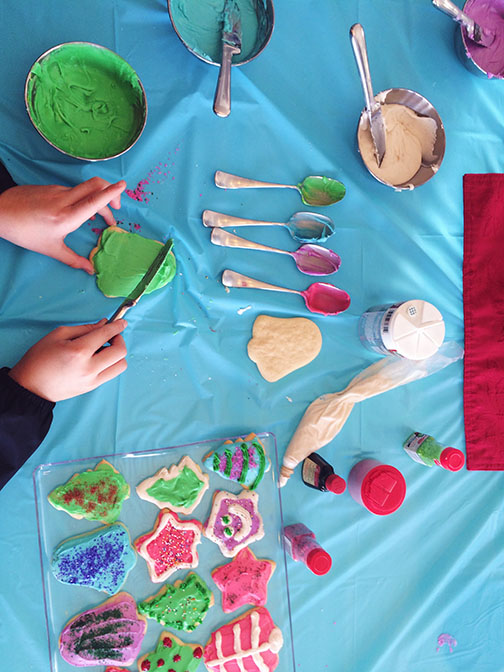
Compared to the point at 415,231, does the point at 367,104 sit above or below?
above

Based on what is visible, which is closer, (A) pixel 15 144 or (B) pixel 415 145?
(A) pixel 15 144

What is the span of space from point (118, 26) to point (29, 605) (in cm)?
95

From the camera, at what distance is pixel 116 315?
711mm

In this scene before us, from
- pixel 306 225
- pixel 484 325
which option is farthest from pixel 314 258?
pixel 484 325

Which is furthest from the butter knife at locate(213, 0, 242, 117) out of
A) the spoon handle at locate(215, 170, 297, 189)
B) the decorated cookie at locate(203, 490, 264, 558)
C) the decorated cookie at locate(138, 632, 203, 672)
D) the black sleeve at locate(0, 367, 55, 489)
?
the decorated cookie at locate(138, 632, 203, 672)

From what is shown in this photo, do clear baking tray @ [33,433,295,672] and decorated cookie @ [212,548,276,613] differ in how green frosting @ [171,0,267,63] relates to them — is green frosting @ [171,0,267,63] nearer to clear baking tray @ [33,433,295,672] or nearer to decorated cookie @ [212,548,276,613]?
clear baking tray @ [33,433,295,672]

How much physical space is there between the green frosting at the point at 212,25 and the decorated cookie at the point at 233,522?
732 mm

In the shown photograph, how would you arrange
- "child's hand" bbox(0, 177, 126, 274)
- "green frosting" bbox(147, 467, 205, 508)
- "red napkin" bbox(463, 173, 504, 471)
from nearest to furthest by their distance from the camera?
"child's hand" bbox(0, 177, 126, 274) → "green frosting" bbox(147, 467, 205, 508) → "red napkin" bbox(463, 173, 504, 471)

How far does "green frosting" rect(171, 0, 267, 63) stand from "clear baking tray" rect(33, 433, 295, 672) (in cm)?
65

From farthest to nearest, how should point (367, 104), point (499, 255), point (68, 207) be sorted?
point (499, 255) → point (367, 104) → point (68, 207)

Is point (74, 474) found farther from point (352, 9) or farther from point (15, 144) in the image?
point (352, 9)

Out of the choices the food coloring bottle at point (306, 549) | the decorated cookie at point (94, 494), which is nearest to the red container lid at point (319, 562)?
the food coloring bottle at point (306, 549)

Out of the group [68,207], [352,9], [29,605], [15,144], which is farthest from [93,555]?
[352,9]

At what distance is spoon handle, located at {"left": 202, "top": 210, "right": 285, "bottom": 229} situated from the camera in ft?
2.61
